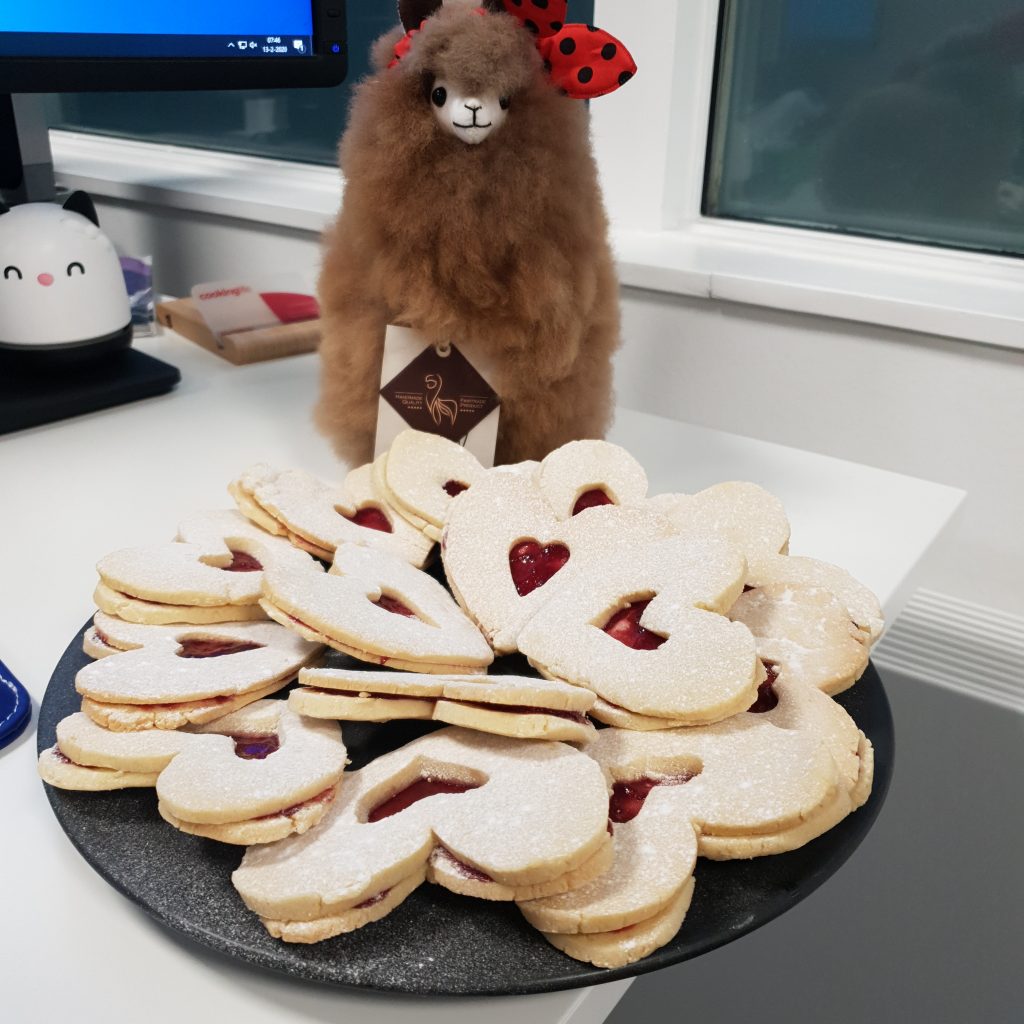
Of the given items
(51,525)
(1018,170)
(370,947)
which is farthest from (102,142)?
(370,947)

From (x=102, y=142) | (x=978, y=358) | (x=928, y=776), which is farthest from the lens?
(x=102, y=142)

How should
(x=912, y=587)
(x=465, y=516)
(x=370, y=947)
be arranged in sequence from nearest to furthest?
(x=370, y=947) < (x=465, y=516) < (x=912, y=587)

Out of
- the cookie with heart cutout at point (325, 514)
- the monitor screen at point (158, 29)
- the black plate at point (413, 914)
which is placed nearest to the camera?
the black plate at point (413, 914)

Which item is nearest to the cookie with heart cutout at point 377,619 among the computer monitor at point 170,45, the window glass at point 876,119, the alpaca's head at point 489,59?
the alpaca's head at point 489,59

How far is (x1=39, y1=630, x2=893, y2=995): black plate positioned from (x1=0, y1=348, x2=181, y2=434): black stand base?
0.47 m

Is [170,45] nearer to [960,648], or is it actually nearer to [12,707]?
[12,707]

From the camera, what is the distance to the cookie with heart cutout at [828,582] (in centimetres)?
45

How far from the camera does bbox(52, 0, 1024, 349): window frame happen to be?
84cm

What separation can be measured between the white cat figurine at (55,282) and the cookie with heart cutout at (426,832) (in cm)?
54

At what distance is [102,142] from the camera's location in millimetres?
1660

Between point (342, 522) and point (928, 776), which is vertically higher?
point (342, 522)

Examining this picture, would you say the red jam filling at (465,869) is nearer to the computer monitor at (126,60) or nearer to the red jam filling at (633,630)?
the red jam filling at (633,630)

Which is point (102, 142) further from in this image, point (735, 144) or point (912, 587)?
point (912, 587)

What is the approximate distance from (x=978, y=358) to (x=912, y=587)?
0.31 m
